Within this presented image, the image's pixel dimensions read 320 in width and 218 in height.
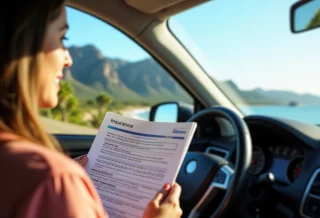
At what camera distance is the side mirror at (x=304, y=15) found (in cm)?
207

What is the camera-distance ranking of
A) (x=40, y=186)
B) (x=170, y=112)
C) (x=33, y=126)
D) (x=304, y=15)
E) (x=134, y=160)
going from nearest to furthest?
(x=40, y=186)
(x=33, y=126)
(x=134, y=160)
(x=304, y=15)
(x=170, y=112)

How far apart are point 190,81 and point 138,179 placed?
189cm

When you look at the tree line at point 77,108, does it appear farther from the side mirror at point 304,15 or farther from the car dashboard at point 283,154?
the side mirror at point 304,15

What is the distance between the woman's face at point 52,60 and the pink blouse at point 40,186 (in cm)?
14

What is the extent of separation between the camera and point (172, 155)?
1.14 m

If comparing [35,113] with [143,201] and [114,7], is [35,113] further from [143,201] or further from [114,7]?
[114,7]

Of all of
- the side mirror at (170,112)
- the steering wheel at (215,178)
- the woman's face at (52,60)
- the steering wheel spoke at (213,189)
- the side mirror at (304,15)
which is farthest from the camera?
the side mirror at (170,112)

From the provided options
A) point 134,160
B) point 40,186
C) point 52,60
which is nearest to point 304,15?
point 134,160

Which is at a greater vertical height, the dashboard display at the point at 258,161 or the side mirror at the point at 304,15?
the side mirror at the point at 304,15

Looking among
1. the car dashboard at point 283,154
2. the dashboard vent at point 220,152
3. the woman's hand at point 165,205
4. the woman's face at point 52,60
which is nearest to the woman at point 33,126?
the woman's face at point 52,60

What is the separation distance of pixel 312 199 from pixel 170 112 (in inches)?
49.8

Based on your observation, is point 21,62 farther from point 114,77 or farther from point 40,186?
point 114,77

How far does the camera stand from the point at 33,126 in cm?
87

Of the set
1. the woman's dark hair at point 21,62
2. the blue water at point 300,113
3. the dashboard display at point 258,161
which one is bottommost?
the dashboard display at point 258,161
